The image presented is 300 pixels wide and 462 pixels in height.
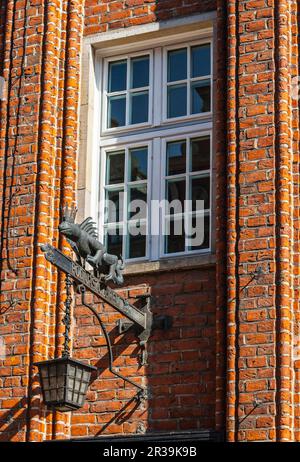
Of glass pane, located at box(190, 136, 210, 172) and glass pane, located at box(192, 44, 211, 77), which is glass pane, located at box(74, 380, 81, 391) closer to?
glass pane, located at box(190, 136, 210, 172)

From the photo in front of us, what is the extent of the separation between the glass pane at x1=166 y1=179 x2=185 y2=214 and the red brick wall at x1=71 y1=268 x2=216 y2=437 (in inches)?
27.6

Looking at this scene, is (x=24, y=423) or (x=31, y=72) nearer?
(x=24, y=423)

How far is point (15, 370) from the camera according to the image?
1095cm

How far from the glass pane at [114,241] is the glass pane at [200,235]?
667 millimetres

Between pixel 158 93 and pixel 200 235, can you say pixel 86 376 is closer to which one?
pixel 200 235

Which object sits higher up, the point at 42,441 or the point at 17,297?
the point at 17,297

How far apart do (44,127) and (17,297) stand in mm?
1603

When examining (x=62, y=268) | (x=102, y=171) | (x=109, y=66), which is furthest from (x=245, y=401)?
(x=109, y=66)

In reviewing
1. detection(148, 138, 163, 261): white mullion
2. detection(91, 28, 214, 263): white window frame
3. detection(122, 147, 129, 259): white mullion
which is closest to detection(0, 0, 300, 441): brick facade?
detection(91, 28, 214, 263): white window frame

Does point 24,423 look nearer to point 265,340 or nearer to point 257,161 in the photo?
point 265,340

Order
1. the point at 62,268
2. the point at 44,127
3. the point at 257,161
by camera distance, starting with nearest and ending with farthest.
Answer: the point at 62,268, the point at 257,161, the point at 44,127

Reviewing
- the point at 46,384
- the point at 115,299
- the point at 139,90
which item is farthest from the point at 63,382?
the point at 139,90

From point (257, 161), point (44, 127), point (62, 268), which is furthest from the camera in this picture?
point (44, 127)

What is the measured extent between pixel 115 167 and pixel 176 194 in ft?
2.49
